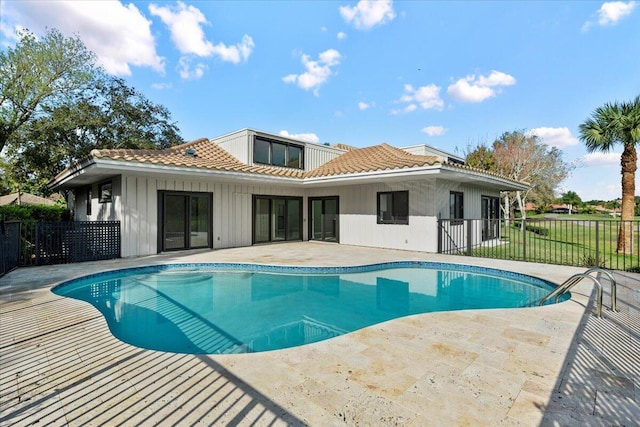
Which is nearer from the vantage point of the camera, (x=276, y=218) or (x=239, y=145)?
(x=239, y=145)

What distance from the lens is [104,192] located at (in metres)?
11.3

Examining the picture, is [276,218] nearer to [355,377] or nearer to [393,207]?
[393,207]

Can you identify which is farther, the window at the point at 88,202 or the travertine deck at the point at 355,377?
the window at the point at 88,202

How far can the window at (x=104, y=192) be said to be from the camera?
10773 millimetres

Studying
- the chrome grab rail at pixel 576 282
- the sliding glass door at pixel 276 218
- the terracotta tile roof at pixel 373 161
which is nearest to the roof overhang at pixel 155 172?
the sliding glass door at pixel 276 218

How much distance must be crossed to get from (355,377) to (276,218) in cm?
1154

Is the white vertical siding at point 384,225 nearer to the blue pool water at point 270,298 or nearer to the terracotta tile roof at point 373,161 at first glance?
the terracotta tile roof at point 373,161

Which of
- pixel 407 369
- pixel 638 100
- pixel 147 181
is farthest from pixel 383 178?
pixel 638 100

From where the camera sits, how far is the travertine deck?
2.21 m

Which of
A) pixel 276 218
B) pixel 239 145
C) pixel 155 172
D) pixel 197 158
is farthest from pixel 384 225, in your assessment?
pixel 155 172

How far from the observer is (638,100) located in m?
12.1

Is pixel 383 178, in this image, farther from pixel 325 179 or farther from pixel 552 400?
pixel 552 400

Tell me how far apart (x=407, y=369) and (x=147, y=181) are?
10025 millimetres

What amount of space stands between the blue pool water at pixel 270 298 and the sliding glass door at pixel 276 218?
4638 mm
